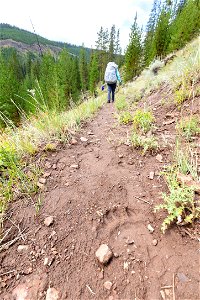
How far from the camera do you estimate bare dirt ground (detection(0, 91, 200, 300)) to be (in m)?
1.21

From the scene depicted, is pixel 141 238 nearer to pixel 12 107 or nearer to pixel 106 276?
pixel 106 276

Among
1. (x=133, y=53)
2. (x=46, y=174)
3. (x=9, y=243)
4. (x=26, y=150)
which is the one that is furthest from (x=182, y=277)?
(x=133, y=53)

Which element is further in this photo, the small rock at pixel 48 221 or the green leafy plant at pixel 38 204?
the green leafy plant at pixel 38 204

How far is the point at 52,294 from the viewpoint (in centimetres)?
121

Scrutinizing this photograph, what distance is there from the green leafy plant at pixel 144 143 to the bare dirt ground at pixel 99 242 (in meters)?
0.24

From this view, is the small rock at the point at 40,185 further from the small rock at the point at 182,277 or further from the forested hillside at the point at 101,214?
the small rock at the point at 182,277

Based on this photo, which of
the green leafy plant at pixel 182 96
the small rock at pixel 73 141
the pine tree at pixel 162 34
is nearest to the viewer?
the small rock at pixel 73 141

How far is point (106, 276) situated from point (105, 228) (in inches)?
15.3

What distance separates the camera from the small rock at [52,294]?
1.20 m

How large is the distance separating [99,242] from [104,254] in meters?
0.13

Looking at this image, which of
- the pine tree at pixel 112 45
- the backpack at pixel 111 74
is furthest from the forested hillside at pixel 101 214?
the pine tree at pixel 112 45

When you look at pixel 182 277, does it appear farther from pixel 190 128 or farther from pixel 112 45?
pixel 112 45

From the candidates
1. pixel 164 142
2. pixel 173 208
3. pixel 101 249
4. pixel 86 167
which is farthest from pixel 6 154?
pixel 164 142

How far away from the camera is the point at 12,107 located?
22.5 metres
